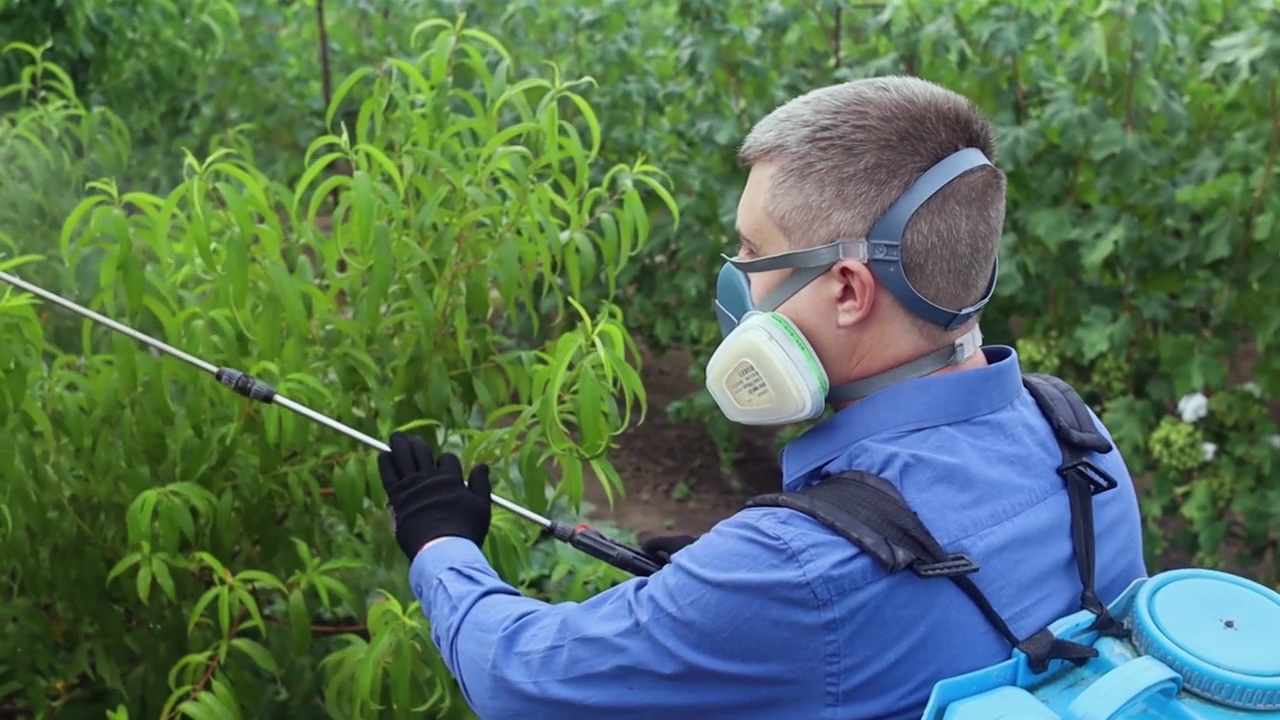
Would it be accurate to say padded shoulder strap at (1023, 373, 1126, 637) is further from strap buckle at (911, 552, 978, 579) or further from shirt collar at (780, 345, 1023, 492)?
strap buckle at (911, 552, 978, 579)

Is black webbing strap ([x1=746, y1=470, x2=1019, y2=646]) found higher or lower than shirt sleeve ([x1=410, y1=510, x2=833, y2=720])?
higher

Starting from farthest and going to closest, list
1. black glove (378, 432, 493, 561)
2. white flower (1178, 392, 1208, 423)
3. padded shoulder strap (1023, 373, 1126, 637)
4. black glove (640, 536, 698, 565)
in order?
white flower (1178, 392, 1208, 423) < black glove (640, 536, 698, 565) < black glove (378, 432, 493, 561) < padded shoulder strap (1023, 373, 1126, 637)

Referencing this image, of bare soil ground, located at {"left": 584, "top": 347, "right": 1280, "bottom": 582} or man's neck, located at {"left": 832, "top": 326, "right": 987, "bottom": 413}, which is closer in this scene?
man's neck, located at {"left": 832, "top": 326, "right": 987, "bottom": 413}

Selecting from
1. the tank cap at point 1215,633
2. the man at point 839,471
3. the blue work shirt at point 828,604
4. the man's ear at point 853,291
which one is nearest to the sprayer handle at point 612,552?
the man at point 839,471

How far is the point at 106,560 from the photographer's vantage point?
2596 millimetres

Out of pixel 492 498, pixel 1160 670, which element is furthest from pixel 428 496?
pixel 1160 670

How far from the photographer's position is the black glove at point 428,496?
198 cm

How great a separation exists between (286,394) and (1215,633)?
156 centimetres

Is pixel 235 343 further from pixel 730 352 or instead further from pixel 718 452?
pixel 718 452

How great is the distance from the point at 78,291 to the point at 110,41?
1.88 m

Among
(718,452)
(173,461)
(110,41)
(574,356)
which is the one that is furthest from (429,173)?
(718,452)

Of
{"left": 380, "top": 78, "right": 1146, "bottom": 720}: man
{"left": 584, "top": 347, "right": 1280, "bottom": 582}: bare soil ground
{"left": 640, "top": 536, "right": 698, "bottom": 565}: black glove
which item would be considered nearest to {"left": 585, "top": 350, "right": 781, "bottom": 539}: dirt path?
{"left": 584, "top": 347, "right": 1280, "bottom": 582}: bare soil ground

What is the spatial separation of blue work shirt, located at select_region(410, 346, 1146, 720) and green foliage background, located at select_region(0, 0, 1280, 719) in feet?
1.89

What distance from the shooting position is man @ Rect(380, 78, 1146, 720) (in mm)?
1500
